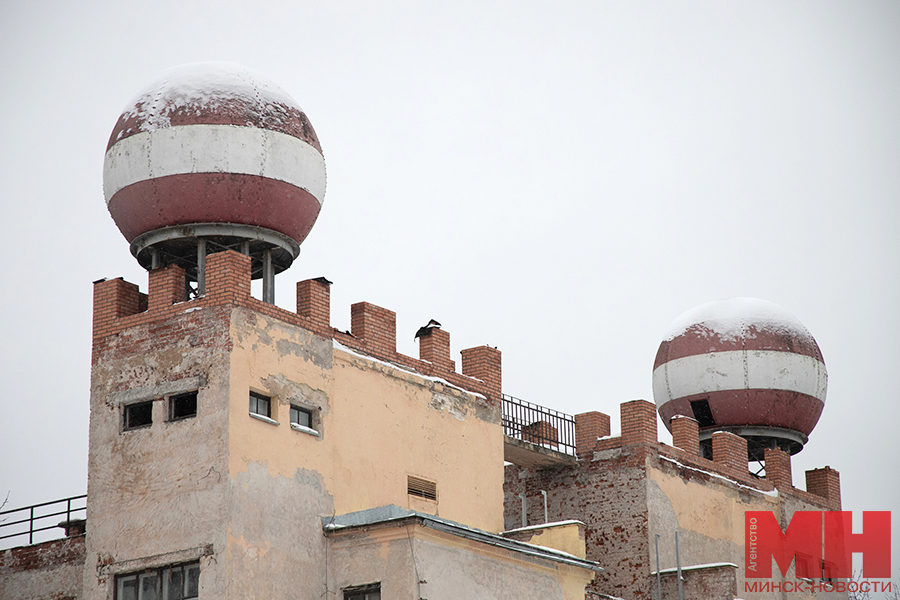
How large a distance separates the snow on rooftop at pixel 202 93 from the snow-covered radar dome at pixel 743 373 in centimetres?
1447

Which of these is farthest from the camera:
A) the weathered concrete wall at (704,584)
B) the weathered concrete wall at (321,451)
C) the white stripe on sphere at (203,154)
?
the weathered concrete wall at (704,584)

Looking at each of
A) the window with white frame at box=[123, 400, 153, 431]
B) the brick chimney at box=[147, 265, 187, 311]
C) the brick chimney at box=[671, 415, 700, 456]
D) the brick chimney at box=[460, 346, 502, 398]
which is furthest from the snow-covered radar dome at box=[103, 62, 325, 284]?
the brick chimney at box=[671, 415, 700, 456]

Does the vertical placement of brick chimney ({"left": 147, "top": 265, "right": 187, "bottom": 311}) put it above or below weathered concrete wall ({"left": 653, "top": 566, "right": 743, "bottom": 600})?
above

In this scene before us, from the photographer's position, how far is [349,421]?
2380 cm

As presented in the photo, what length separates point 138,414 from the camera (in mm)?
22688

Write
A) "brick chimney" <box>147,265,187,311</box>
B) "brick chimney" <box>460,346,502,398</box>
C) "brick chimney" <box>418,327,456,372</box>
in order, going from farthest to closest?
1. "brick chimney" <box>460,346,502,398</box>
2. "brick chimney" <box>418,327,456,372</box>
3. "brick chimney" <box>147,265,187,311</box>

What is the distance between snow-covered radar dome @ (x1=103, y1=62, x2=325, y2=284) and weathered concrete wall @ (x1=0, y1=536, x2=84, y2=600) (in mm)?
5610

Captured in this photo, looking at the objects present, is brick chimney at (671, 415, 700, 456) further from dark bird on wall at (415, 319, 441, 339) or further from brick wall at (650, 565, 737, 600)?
dark bird on wall at (415, 319, 441, 339)

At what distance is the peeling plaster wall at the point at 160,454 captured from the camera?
21.2 meters

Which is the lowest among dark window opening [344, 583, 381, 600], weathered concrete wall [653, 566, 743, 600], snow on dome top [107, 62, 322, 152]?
dark window opening [344, 583, 381, 600]

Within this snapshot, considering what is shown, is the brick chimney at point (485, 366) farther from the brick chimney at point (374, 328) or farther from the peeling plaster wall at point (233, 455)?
the peeling plaster wall at point (233, 455)

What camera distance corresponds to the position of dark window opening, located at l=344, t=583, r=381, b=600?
71.3 ft

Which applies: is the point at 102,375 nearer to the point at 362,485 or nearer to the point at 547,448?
the point at 362,485

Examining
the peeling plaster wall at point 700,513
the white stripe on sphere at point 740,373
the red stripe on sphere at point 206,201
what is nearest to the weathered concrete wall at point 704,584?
the peeling plaster wall at point 700,513
